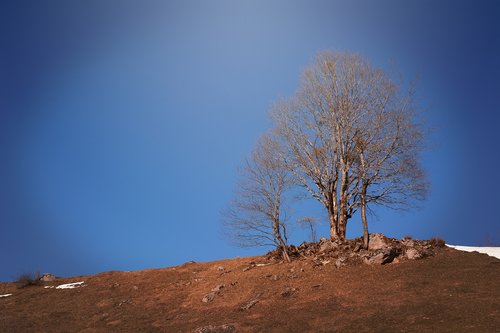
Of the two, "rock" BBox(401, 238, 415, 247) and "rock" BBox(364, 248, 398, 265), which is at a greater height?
"rock" BBox(401, 238, 415, 247)

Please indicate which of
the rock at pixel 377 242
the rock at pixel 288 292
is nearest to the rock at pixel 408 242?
the rock at pixel 377 242

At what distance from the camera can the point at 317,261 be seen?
56.7 feet

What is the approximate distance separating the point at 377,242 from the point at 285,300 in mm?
5590

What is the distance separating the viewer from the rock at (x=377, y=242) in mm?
17219

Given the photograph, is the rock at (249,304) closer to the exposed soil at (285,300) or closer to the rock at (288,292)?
the exposed soil at (285,300)

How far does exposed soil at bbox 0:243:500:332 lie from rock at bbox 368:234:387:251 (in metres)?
1.54

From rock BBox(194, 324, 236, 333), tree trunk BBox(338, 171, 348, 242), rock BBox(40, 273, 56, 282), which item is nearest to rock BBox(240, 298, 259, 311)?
rock BBox(194, 324, 236, 333)

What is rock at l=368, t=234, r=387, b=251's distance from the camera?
678 inches

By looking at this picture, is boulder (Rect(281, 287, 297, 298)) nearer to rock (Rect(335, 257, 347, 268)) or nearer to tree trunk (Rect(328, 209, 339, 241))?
rock (Rect(335, 257, 347, 268))

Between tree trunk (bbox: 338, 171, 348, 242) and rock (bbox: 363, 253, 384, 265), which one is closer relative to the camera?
rock (bbox: 363, 253, 384, 265)

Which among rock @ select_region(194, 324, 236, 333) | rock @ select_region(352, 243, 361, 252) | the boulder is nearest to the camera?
rock @ select_region(194, 324, 236, 333)

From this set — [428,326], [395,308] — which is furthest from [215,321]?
[428,326]

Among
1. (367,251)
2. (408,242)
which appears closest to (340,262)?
(367,251)

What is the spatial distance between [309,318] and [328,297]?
175 centimetres
